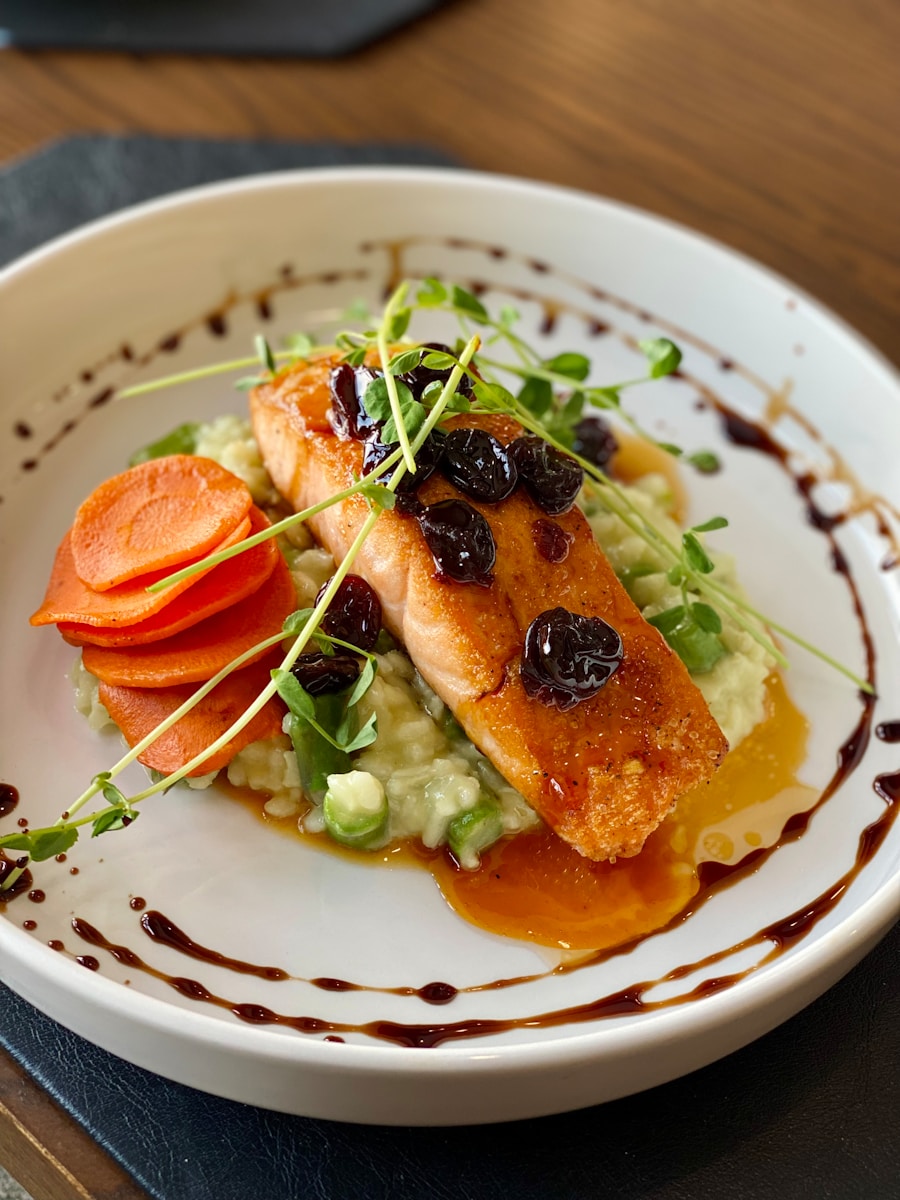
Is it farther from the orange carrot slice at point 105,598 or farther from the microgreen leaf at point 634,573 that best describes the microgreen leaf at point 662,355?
the orange carrot slice at point 105,598

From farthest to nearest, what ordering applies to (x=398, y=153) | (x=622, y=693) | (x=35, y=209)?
(x=398, y=153)
(x=35, y=209)
(x=622, y=693)

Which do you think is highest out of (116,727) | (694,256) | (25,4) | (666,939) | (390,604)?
(694,256)

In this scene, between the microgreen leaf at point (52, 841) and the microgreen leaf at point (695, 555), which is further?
the microgreen leaf at point (695, 555)

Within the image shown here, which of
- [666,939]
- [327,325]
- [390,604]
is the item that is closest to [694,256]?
[327,325]

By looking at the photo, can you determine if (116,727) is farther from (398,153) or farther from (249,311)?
(398,153)

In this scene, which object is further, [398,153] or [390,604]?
[398,153]

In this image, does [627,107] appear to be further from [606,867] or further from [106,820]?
[106,820]

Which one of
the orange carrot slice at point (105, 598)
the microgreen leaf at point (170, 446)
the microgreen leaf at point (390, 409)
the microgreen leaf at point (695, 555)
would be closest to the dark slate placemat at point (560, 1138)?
the orange carrot slice at point (105, 598)
